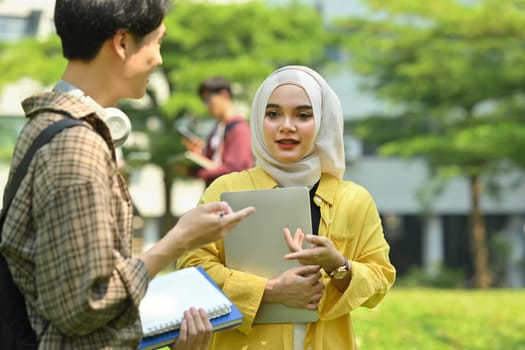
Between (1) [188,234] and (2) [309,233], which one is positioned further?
(2) [309,233]

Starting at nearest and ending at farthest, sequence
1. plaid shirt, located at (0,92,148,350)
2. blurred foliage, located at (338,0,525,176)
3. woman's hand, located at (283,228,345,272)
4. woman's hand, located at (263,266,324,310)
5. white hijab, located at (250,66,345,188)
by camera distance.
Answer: plaid shirt, located at (0,92,148,350) < woman's hand, located at (283,228,345,272) < woman's hand, located at (263,266,324,310) < white hijab, located at (250,66,345,188) < blurred foliage, located at (338,0,525,176)

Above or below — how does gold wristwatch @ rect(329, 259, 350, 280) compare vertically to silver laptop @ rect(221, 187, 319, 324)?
below

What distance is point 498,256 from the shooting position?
25.9 metres

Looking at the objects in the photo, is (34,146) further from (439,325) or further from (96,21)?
(439,325)

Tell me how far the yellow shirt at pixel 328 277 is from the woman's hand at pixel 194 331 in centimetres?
41

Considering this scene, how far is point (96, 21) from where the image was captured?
2.00 metres

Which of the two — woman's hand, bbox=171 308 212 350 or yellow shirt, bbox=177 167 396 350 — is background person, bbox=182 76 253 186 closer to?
yellow shirt, bbox=177 167 396 350

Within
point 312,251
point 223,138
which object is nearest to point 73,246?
point 312,251

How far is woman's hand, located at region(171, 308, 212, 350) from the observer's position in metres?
2.29

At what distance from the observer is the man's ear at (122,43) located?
6.66 ft

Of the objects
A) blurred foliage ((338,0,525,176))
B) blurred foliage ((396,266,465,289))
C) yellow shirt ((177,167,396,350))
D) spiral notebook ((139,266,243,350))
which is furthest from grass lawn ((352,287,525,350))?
blurred foliage ((396,266,465,289))

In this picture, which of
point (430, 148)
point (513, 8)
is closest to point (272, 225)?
point (513, 8)

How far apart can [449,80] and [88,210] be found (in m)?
16.7

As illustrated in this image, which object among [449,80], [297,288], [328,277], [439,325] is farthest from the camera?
[449,80]
